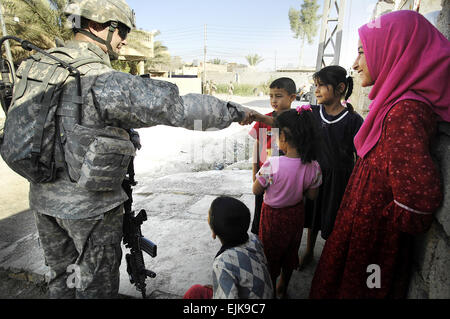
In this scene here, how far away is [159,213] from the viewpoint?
354 cm

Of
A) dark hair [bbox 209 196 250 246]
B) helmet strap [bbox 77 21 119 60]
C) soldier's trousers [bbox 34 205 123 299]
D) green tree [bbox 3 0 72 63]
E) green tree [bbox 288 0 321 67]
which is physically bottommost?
soldier's trousers [bbox 34 205 123 299]

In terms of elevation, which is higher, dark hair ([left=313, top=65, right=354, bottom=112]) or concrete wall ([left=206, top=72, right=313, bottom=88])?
concrete wall ([left=206, top=72, right=313, bottom=88])

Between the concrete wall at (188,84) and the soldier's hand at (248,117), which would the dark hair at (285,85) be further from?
the concrete wall at (188,84)

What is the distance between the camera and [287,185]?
1773 mm

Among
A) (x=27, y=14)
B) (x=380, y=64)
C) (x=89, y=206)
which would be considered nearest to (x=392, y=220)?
(x=380, y=64)

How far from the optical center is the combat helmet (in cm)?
153

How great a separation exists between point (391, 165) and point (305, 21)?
146 feet

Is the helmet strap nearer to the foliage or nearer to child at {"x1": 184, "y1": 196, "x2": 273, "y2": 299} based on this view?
child at {"x1": 184, "y1": 196, "x2": 273, "y2": 299}

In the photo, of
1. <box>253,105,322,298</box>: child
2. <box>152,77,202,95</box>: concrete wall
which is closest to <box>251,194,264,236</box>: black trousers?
<box>253,105,322,298</box>: child

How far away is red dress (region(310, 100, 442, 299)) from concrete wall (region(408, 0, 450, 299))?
0.04 metres

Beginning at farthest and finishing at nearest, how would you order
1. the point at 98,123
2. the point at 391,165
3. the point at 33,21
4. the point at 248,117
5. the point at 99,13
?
the point at 33,21
the point at 248,117
the point at 99,13
the point at 98,123
the point at 391,165

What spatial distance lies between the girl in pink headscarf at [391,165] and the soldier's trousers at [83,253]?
48.2 inches

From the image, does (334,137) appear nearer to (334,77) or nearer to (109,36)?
(334,77)

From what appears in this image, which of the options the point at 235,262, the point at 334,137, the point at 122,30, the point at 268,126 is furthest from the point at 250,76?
the point at 235,262
